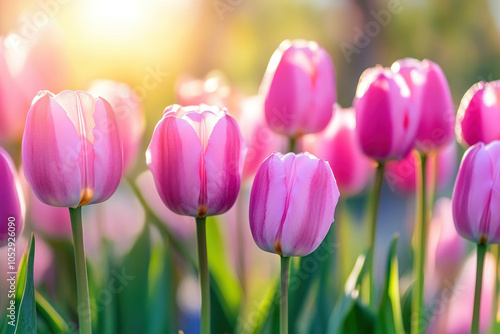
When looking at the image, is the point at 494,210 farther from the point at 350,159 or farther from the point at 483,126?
the point at 350,159

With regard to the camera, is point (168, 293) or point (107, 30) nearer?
point (168, 293)

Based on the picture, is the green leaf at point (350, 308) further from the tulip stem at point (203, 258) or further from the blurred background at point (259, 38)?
the blurred background at point (259, 38)

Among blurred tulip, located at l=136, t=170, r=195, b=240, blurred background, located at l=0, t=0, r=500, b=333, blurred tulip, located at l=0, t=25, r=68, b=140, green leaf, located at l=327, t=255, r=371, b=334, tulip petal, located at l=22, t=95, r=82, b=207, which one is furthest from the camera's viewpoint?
blurred background, located at l=0, t=0, r=500, b=333

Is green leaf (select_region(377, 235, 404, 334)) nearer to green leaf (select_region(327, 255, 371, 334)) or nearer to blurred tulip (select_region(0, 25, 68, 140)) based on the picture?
green leaf (select_region(327, 255, 371, 334))

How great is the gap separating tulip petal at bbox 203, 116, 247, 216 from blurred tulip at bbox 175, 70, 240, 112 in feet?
1.17

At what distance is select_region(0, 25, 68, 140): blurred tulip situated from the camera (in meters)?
0.85

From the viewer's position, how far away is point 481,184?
0.66m

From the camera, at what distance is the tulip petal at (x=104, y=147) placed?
60 centimetres

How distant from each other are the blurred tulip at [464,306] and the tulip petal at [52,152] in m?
0.53

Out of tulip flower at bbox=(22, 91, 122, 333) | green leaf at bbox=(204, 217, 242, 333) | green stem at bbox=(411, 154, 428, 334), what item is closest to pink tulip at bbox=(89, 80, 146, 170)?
green leaf at bbox=(204, 217, 242, 333)

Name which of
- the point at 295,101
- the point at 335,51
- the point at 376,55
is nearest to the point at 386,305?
the point at 295,101

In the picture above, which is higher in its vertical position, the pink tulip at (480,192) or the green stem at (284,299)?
the pink tulip at (480,192)

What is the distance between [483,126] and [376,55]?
3105mm

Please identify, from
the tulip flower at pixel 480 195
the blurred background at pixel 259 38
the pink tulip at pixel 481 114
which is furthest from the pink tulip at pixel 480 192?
the blurred background at pixel 259 38
